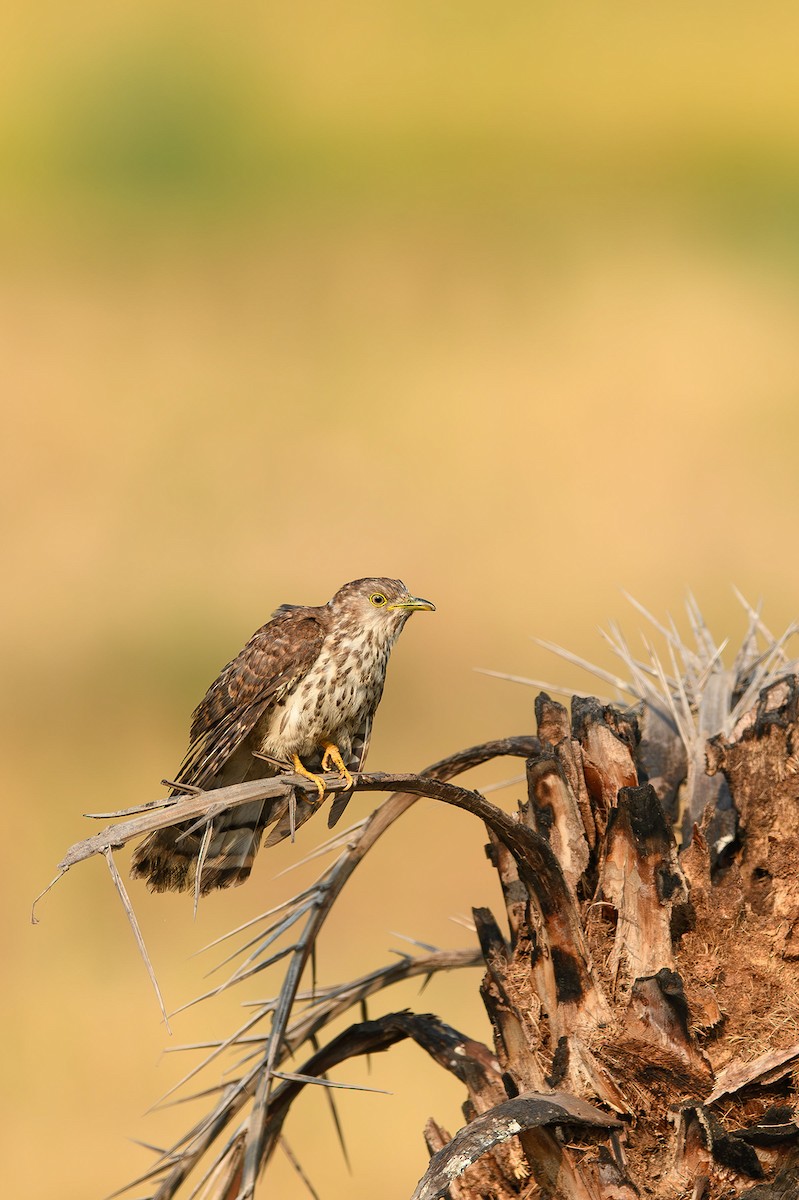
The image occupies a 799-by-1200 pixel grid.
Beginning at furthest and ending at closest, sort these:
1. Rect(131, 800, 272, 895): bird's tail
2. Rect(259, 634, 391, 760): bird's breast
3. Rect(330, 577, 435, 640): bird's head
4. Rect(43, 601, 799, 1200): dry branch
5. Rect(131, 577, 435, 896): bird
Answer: Rect(330, 577, 435, 640): bird's head → Rect(259, 634, 391, 760): bird's breast → Rect(131, 577, 435, 896): bird → Rect(131, 800, 272, 895): bird's tail → Rect(43, 601, 799, 1200): dry branch

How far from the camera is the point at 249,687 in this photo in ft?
14.6

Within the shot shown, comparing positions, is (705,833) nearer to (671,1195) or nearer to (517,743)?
(517,743)

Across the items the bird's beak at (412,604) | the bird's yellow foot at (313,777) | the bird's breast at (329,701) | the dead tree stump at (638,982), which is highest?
the bird's beak at (412,604)

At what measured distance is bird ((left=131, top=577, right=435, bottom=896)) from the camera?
409 cm

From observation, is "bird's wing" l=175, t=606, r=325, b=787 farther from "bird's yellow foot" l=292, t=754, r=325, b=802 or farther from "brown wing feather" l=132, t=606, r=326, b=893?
"bird's yellow foot" l=292, t=754, r=325, b=802

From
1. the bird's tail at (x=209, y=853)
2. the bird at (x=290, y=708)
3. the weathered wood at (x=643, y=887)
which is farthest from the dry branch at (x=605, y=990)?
the bird at (x=290, y=708)

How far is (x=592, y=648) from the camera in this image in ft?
58.3

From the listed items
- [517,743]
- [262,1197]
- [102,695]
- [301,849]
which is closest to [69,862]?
[517,743]

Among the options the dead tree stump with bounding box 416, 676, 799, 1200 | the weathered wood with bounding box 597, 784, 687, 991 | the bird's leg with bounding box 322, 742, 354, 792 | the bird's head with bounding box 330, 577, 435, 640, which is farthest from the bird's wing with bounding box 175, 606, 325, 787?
the weathered wood with bounding box 597, 784, 687, 991

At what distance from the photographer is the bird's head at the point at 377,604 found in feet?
15.6

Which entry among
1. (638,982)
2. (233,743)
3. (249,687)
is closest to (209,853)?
(233,743)

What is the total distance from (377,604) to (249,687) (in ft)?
2.12

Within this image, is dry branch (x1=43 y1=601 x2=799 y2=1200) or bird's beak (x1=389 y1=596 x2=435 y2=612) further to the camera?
bird's beak (x1=389 y1=596 x2=435 y2=612)

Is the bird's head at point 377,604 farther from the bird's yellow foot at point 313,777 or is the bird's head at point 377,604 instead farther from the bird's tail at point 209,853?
the bird's tail at point 209,853
